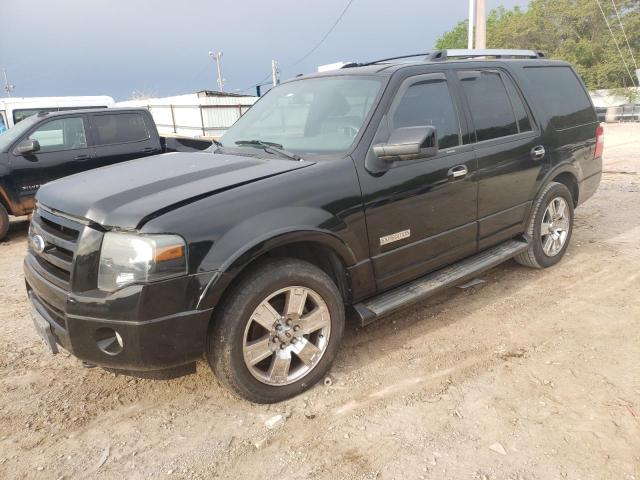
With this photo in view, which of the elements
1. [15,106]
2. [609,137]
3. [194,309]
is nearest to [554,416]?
[194,309]

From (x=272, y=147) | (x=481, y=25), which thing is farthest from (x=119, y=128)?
(x=481, y=25)

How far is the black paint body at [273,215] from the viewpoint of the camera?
2.49 metres

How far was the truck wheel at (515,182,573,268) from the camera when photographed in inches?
179

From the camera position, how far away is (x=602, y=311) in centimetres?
394

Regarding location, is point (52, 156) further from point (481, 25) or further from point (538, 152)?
point (481, 25)

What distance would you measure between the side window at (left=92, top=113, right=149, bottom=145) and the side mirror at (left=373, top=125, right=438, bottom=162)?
237 inches

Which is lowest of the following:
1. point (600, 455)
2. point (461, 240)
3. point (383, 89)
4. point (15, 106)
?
point (600, 455)

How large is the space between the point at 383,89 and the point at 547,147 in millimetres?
1929

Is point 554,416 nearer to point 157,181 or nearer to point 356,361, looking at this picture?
point 356,361

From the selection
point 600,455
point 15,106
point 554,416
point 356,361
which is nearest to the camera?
point 600,455

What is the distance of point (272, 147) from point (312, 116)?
39cm

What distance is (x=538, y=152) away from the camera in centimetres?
437

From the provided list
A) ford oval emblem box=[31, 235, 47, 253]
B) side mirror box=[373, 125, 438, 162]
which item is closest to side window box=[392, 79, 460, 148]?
side mirror box=[373, 125, 438, 162]

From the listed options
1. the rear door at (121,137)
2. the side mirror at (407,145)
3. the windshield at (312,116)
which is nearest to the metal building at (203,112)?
the rear door at (121,137)
